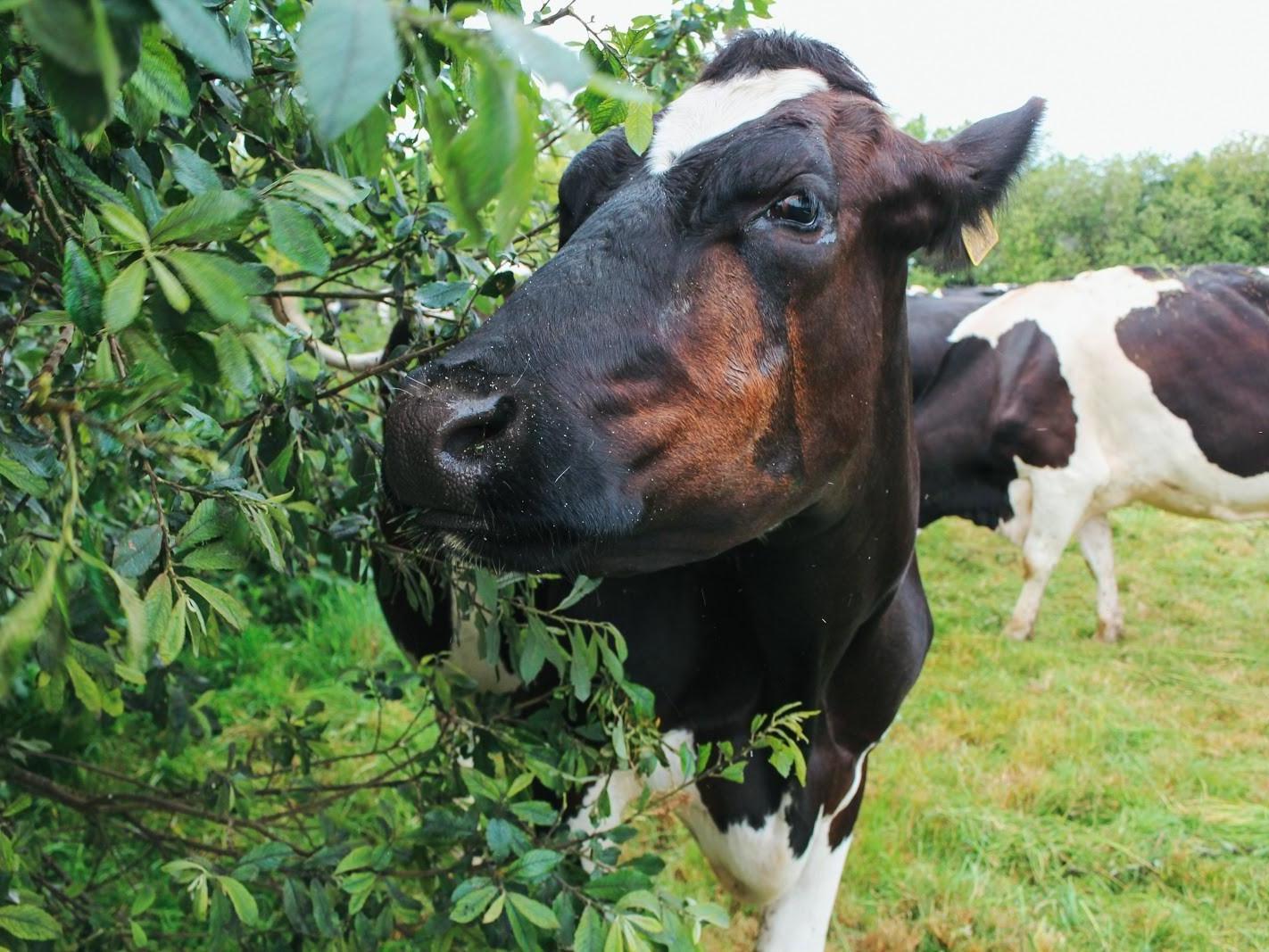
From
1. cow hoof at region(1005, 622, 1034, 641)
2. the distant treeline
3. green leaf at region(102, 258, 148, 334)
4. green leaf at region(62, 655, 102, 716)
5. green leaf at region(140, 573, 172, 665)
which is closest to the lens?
green leaf at region(102, 258, 148, 334)

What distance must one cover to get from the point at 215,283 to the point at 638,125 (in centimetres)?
35

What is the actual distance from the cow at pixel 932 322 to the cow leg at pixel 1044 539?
35.6 inches

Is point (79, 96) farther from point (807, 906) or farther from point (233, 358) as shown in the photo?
point (807, 906)

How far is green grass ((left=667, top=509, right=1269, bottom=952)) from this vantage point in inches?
120

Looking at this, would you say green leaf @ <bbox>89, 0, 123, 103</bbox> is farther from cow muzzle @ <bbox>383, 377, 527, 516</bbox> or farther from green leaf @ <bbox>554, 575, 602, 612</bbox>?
green leaf @ <bbox>554, 575, 602, 612</bbox>

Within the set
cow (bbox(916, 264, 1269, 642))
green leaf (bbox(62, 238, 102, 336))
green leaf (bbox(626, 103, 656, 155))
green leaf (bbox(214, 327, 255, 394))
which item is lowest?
cow (bbox(916, 264, 1269, 642))

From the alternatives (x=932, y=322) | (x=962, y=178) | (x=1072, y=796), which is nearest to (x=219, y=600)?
(x=962, y=178)

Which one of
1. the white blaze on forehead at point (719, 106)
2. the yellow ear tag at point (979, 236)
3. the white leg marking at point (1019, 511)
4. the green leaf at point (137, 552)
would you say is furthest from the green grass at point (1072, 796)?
the green leaf at point (137, 552)

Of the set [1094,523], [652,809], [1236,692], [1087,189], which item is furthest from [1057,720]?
[652,809]

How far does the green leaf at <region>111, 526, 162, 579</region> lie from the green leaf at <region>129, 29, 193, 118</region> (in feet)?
1.36

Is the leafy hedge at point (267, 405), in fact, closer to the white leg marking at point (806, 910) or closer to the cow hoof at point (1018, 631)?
the white leg marking at point (806, 910)

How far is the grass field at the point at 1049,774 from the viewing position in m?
3.06

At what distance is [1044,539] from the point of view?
5.99 metres

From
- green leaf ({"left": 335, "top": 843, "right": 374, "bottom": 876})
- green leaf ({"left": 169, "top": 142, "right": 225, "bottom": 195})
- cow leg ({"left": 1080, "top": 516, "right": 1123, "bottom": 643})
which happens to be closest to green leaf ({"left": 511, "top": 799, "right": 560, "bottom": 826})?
green leaf ({"left": 335, "top": 843, "right": 374, "bottom": 876})
